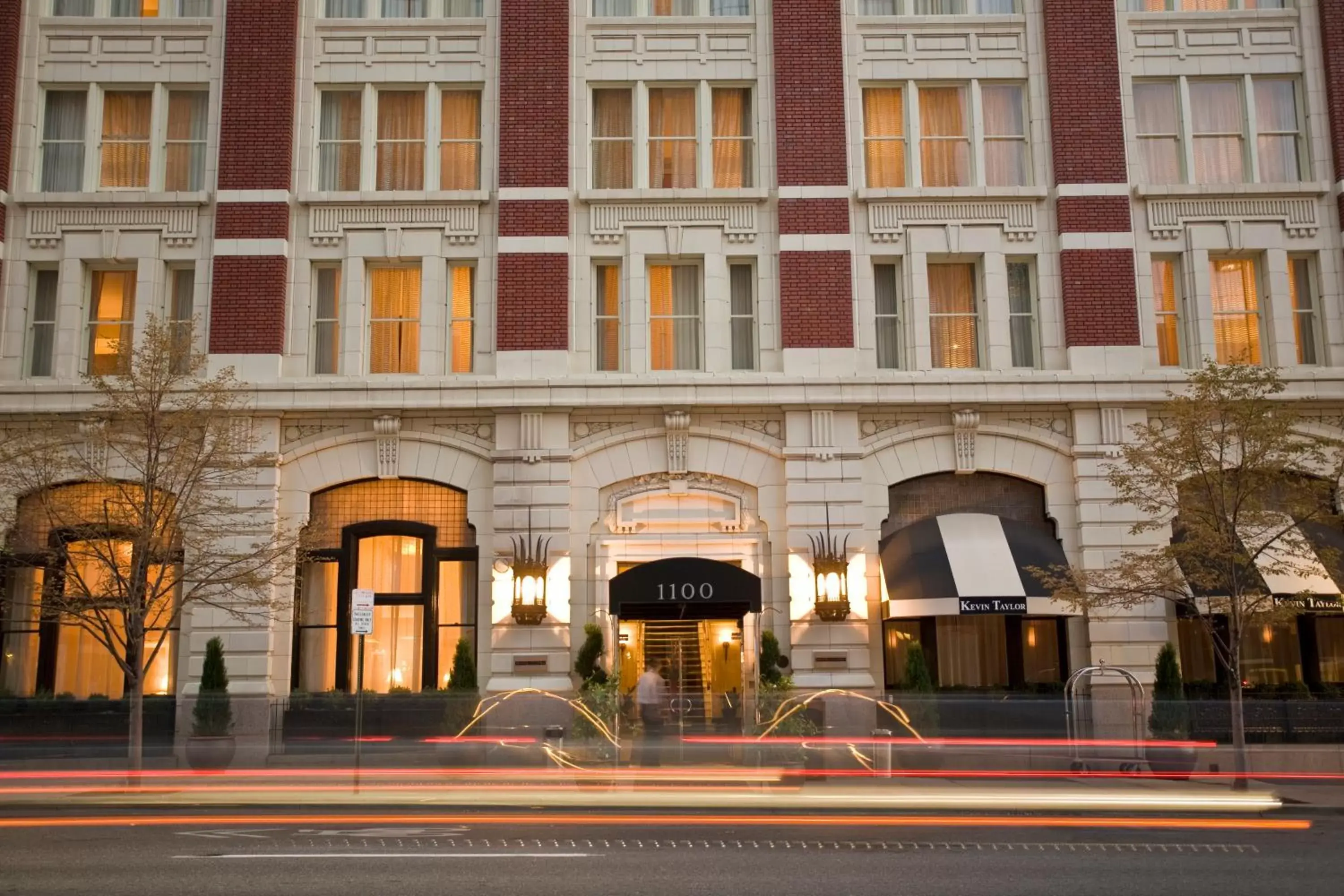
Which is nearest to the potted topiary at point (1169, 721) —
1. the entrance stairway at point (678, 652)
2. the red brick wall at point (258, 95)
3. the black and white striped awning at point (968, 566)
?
the black and white striped awning at point (968, 566)

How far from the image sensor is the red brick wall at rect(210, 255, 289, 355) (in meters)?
24.4

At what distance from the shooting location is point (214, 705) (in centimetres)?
2270

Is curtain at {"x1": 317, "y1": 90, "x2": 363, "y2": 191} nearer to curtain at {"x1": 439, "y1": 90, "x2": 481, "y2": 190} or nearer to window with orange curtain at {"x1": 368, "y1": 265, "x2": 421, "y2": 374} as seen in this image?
curtain at {"x1": 439, "y1": 90, "x2": 481, "y2": 190}

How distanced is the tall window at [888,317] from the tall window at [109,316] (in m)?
15.3

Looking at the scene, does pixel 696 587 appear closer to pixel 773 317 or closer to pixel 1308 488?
pixel 773 317

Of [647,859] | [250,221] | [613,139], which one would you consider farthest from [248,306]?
[647,859]

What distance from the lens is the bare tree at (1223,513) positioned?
19562 mm

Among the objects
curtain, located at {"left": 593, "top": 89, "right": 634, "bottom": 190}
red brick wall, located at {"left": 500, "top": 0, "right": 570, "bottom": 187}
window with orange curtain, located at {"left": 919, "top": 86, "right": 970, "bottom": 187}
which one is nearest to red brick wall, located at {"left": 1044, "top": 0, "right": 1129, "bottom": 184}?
window with orange curtain, located at {"left": 919, "top": 86, "right": 970, "bottom": 187}

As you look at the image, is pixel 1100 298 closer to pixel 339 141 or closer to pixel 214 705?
pixel 339 141

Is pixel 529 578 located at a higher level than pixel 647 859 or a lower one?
higher

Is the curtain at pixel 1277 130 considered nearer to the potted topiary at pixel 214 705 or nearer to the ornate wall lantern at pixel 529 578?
the ornate wall lantern at pixel 529 578

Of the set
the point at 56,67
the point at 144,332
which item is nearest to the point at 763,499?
the point at 144,332

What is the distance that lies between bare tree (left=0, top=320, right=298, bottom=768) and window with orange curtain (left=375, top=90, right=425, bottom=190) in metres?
5.47

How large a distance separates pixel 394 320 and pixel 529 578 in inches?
244
